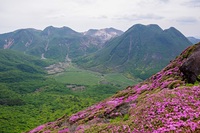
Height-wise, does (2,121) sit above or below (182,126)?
below

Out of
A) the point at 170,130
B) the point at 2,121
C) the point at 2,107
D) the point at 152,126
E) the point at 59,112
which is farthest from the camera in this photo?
the point at 2,107

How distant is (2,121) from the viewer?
147750 millimetres

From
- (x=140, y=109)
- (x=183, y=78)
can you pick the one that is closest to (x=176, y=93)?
(x=140, y=109)

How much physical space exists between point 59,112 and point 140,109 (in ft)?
503

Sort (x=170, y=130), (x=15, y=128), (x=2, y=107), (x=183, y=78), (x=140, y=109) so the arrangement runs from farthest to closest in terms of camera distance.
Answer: (x=2, y=107) < (x=15, y=128) < (x=183, y=78) < (x=140, y=109) < (x=170, y=130)

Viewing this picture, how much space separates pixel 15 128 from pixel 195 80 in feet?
405

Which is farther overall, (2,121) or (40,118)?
(40,118)

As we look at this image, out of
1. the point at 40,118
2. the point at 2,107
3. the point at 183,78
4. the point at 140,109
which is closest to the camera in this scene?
the point at 140,109

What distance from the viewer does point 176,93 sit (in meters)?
28.6

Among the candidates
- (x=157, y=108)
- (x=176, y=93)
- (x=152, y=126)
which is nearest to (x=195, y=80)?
(x=176, y=93)

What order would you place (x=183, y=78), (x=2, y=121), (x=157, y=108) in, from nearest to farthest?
(x=157, y=108)
(x=183, y=78)
(x=2, y=121)

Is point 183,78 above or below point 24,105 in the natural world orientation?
above

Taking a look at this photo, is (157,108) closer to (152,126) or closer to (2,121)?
(152,126)

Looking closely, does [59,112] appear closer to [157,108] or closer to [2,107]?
[2,107]
